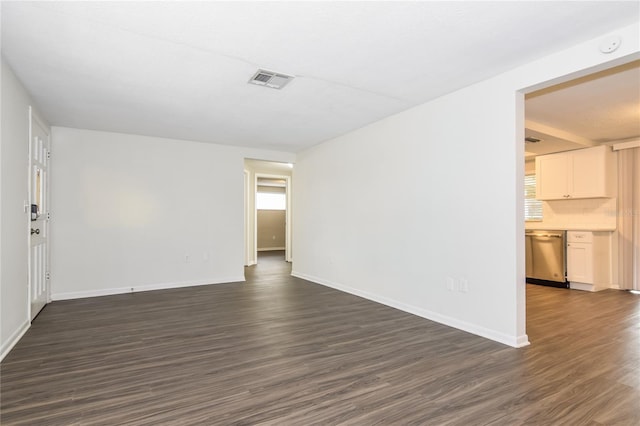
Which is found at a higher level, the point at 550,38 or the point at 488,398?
the point at 550,38

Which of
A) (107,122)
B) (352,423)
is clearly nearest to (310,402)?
(352,423)

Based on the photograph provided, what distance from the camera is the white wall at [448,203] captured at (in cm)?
302

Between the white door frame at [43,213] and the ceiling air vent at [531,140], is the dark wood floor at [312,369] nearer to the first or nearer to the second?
the white door frame at [43,213]

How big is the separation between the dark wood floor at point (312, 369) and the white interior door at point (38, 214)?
0.36 m

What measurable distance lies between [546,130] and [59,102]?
20.6ft

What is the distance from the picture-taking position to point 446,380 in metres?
2.37

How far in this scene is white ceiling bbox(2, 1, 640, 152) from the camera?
219 centimetres

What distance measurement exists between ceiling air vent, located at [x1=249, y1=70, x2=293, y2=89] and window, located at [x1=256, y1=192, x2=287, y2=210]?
339 inches

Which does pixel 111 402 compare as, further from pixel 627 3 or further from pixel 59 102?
pixel 627 3

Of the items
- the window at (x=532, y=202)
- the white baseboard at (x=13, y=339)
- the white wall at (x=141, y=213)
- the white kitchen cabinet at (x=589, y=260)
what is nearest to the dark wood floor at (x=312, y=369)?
the white baseboard at (x=13, y=339)

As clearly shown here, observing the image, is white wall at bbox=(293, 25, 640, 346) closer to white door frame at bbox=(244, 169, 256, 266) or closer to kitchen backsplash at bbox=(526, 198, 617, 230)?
white door frame at bbox=(244, 169, 256, 266)

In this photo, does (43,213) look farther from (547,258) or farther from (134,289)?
(547,258)

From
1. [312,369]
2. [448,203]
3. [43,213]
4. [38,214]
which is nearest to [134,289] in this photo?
[43,213]

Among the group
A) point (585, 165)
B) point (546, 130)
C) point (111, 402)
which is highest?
point (546, 130)
